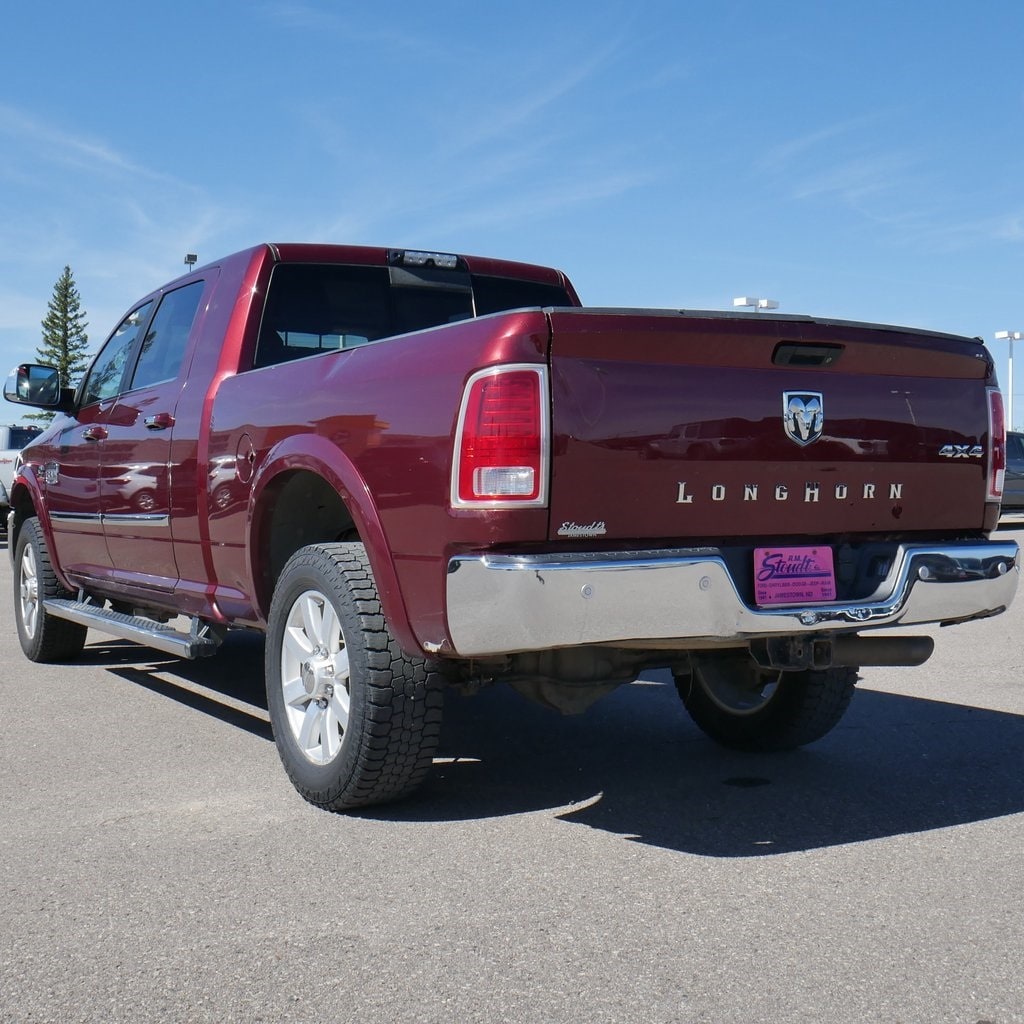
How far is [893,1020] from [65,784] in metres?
3.06

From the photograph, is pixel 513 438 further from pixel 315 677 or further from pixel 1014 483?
pixel 1014 483

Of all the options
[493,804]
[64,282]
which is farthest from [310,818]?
[64,282]

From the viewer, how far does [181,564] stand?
5.34 metres

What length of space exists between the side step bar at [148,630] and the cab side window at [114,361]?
108cm

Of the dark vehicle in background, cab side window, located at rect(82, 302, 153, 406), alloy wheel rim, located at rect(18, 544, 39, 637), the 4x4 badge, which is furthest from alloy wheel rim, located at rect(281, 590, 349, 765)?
Answer: the dark vehicle in background

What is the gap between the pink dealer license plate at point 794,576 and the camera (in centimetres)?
372

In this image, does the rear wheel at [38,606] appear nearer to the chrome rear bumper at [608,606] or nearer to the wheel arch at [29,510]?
the wheel arch at [29,510]

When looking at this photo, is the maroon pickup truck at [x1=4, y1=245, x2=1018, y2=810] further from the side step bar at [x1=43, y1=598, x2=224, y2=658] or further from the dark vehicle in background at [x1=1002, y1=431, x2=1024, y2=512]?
the dark vehicle in background at [x1=1002, y1=431, x2=1024, y2=512]

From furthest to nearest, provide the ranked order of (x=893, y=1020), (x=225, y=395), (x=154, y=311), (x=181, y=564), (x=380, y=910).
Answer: (x=154, y=311), (x=181, y=564), (x=225, y=395), (x=380, y=910), (x=893, y=1020)

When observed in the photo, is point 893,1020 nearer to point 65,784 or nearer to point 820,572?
point 820,572

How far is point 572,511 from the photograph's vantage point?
3447 mm

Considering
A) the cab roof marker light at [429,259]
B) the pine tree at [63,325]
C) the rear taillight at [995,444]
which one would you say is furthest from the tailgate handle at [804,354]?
the pine tree at [63,325]

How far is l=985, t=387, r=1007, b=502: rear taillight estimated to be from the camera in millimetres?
4258

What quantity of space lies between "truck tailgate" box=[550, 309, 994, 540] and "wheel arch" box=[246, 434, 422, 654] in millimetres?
650
